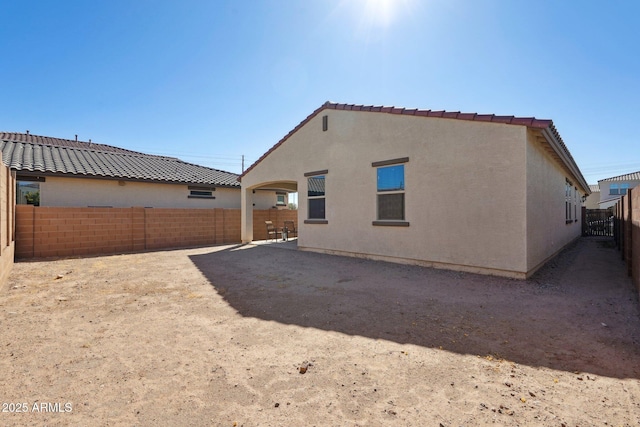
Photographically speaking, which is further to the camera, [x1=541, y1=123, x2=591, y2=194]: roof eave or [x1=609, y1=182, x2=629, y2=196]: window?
[x1=609, y1=182, x2=629, y2=196]: window

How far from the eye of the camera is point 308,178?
37.3ft

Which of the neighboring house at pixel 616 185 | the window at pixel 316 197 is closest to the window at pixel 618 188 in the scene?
the neighboring house at pixel 616 185

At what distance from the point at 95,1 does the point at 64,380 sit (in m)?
8.94

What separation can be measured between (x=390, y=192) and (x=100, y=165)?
14.0 meters

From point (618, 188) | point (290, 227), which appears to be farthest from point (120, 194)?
point (618, 188)

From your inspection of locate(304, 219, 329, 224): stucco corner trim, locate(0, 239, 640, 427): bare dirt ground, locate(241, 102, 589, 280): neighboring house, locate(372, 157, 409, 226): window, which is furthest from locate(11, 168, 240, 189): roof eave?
locate(372, 157, 409, 226): window

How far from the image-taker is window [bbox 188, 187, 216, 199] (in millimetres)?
16441

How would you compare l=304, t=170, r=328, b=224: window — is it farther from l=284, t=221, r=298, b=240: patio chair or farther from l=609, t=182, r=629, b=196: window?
A: l=609, t=182, r=629, b=196: window

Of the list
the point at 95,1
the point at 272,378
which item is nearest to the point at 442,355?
the point at 272,378

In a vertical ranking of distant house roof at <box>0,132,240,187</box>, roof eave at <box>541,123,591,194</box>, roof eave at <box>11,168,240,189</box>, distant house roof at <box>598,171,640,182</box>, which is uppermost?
distant house roof at <box>598,171,640,182</box>

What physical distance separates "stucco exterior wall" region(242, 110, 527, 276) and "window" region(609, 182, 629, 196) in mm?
42546

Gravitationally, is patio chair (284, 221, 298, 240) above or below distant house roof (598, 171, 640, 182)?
below

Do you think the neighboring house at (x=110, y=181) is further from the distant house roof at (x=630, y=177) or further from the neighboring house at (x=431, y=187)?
the distant house roof at (x=630, y=177)

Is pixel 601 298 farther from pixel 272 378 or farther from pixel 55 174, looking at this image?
pixel 55 174
